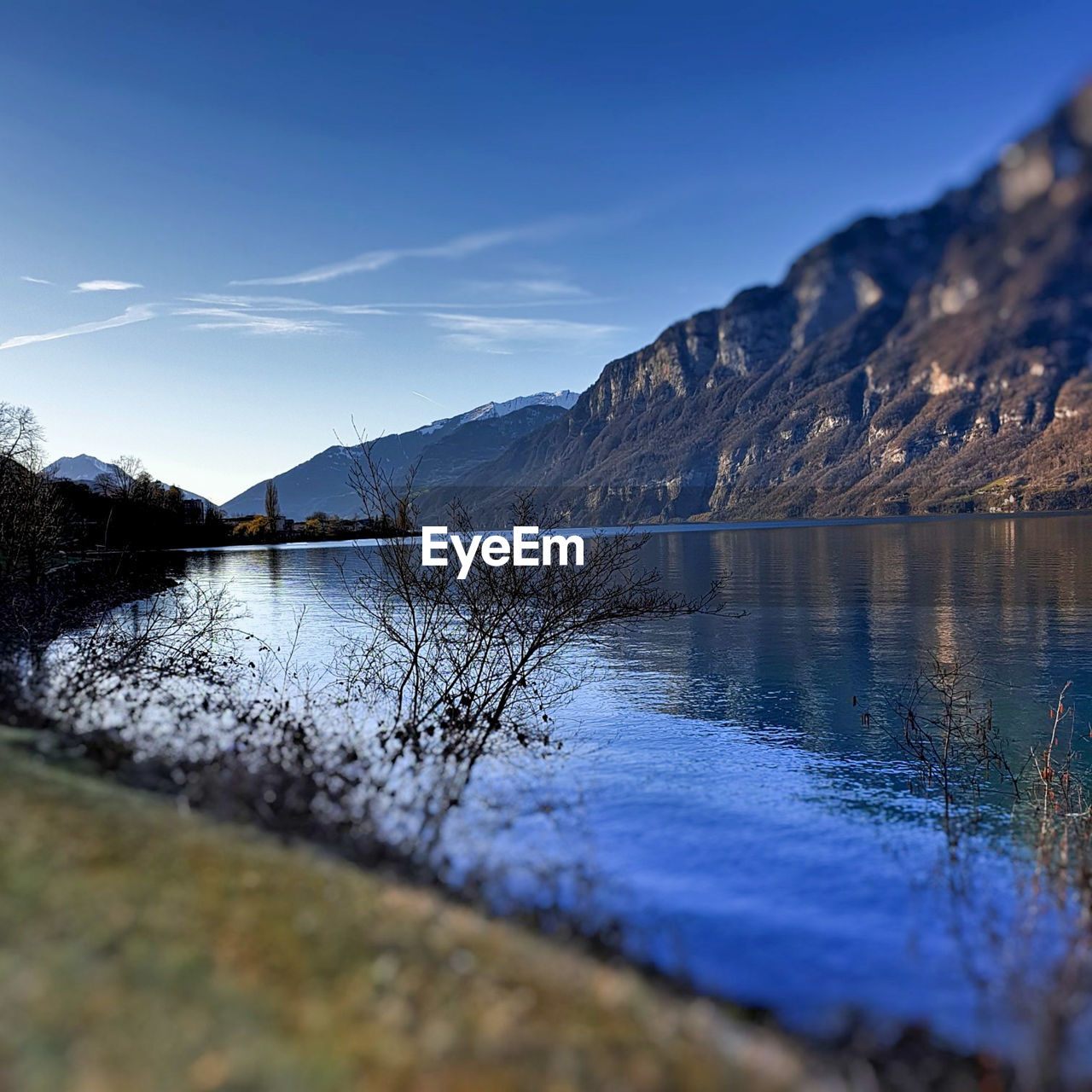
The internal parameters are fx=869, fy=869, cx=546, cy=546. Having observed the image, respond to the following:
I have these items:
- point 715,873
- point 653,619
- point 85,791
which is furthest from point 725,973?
point 653,619

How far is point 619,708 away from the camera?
27.3 metres

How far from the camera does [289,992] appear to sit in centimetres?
580

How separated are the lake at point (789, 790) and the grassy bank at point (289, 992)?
9.31 ft

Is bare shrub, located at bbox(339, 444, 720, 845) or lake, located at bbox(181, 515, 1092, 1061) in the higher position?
bare shrub, located at bbox(339, 444, 720, 845)

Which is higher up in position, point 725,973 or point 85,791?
point 85,791

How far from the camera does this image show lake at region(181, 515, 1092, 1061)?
390 inches

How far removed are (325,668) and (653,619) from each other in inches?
911

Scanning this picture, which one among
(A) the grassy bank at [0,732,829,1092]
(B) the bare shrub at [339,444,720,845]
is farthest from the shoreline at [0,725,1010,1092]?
→ (B) the bare shrub at [339,444,720,845]

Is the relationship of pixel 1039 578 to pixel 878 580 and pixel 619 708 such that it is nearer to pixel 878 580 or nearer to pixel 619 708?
pixel 878 580

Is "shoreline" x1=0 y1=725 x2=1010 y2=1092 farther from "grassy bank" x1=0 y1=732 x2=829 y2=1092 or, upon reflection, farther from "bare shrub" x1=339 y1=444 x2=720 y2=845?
"bare shrub" x1=339 y1=444 x2=720 y2=845

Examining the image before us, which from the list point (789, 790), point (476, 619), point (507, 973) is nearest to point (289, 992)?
point (507, 973)

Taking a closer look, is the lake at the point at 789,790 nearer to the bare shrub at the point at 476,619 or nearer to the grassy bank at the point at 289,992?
the bare shrub at the point at 476,619

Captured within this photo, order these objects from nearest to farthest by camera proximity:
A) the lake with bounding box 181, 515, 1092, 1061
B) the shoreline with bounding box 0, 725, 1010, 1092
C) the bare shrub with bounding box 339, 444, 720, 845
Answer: the shoreline with bounding box 0, 725, 1010, 1092 < the lake with bounding box 181, 515, 1092, 1061 < the bare shrub with bounding box 339, 444, 720, 845

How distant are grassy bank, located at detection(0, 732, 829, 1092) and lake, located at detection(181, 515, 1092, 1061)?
2836mm
